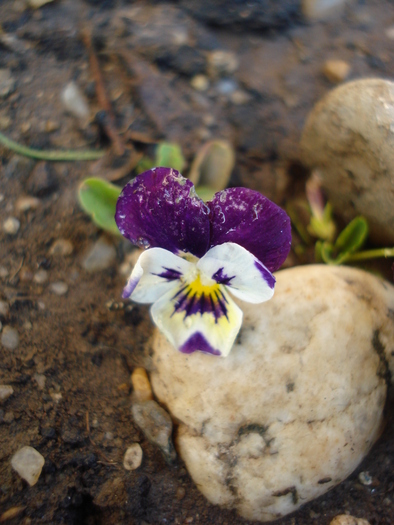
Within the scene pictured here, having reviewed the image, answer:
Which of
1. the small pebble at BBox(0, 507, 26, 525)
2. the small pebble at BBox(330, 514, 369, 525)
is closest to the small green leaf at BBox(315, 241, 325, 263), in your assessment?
the small pebble at BBox(330, 514, 369, 525)

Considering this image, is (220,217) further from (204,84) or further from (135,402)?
(204,84)

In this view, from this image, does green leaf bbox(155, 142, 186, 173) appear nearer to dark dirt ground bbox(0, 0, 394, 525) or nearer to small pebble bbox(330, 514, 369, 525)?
Result: dark dirt ground bbox(0, 0, 394, 525)

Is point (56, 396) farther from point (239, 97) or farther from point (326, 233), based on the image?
point (239, 97)

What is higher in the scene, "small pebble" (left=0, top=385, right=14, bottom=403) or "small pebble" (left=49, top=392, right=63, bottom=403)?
"small pebble" (left=0, top=385, right=14, bottom=403)

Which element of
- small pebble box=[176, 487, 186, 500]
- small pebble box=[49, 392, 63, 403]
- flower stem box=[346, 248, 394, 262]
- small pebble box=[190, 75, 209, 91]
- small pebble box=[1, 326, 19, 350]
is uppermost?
small pebble box=[190, 75, 209, 91]

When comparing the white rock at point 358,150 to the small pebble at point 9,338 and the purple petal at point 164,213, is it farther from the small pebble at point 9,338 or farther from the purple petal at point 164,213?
the small pebble at point 9,338
